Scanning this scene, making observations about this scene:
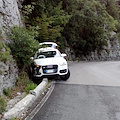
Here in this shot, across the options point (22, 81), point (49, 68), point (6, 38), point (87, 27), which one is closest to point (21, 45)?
point (6, 38)

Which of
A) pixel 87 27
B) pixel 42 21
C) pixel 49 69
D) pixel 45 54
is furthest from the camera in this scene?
pixel 87 27

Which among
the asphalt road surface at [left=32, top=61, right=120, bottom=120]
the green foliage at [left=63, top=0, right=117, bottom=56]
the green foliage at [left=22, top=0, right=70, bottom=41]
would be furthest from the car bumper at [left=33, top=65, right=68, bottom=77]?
the green foliage at [left=63, top=0, right=117, bottom=56]

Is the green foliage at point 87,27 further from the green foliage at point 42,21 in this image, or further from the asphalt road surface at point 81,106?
the asphalt road surface at point 81,106

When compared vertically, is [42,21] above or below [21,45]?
above

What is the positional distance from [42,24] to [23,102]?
9.10 m

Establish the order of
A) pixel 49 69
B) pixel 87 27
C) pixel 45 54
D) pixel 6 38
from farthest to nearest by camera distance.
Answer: pixel 87 27, pixel 45 54, pixel 49 69, pixel 6 38

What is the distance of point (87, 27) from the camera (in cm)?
2808

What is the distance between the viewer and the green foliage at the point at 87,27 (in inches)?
1010

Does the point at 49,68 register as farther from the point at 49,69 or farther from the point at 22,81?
the point at 22,81

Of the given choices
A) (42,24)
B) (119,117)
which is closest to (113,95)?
(119,117)

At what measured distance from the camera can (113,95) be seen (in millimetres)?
6145

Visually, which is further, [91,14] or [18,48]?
[91,14]

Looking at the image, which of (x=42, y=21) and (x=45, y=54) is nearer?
(x=45, y=54)

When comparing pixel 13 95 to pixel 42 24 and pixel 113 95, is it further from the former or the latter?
pixel 42 24
